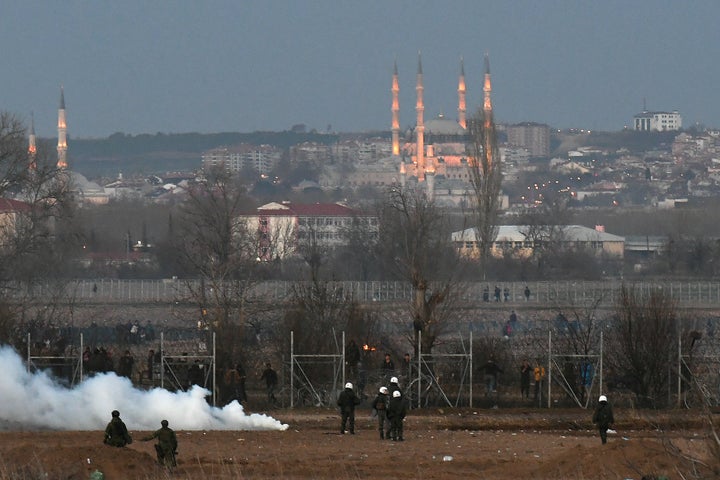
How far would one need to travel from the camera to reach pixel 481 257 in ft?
265

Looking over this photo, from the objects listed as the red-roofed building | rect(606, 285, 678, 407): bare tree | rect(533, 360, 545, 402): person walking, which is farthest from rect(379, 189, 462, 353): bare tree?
the red-roofed building

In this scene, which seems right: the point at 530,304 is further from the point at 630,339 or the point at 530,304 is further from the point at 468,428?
the point at 468,428

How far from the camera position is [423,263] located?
161ft

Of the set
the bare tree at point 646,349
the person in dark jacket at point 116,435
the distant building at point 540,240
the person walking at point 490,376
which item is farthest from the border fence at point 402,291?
the person in dark jacket at point 116,435

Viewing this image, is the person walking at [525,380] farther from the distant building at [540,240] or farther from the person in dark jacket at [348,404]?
the distant building at [540,240]

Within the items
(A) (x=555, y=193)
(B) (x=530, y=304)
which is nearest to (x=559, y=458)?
(B) (x=530, y=304)

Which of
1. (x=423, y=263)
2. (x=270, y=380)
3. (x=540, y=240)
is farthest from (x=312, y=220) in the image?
(x=270, y=380)

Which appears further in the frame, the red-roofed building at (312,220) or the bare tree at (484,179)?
the red-roofed building at (312,220)

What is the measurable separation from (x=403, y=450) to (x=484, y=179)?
200 feet

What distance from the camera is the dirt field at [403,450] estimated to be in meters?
22.8

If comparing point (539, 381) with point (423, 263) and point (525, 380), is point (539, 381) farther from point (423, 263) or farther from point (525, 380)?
point (423, 263)

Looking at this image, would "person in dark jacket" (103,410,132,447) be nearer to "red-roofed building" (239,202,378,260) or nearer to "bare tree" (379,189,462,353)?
"bare tree" (379,189,462,353)

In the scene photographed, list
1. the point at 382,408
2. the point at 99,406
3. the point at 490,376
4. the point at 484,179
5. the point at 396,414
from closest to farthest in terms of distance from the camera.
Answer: the point at 396,414 < the point at 382,408 < the point at 99,406 < the point at 490,376 < the point at 484,179

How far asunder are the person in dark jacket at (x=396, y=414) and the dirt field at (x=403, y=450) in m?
0.17
